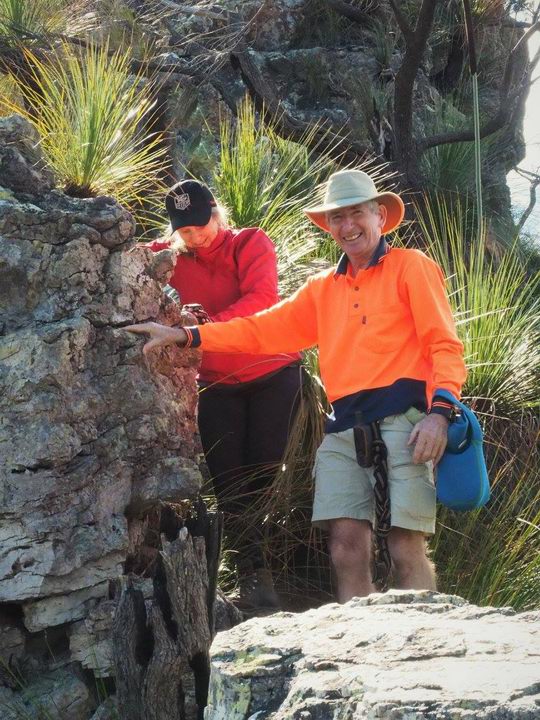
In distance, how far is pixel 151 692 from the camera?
3.78 m

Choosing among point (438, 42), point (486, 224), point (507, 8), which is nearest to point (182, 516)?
point (486, 224)

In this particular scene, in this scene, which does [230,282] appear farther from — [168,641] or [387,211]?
[168,641]

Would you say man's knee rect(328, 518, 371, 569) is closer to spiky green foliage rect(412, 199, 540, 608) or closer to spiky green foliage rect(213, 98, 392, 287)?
spiky green foliage rect(412, 199, 540, 608)

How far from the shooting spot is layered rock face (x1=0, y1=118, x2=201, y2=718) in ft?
14.1

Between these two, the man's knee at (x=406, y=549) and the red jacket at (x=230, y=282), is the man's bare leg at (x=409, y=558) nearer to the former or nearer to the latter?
the man's knee at (x=406, y=549)

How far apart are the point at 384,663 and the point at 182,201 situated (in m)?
2.94

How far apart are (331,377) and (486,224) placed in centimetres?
586

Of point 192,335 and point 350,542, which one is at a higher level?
point 192,335

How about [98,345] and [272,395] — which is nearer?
[98,345]

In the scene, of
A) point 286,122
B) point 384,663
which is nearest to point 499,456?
point 286,122

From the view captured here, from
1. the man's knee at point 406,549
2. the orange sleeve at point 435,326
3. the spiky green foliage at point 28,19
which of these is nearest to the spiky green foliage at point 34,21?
the spiky green foliage at point 28,19

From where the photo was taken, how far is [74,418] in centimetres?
441

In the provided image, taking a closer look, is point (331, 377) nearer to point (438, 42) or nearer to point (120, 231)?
Result: point (120, 231)

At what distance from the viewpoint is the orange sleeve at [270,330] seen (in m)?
4.62
